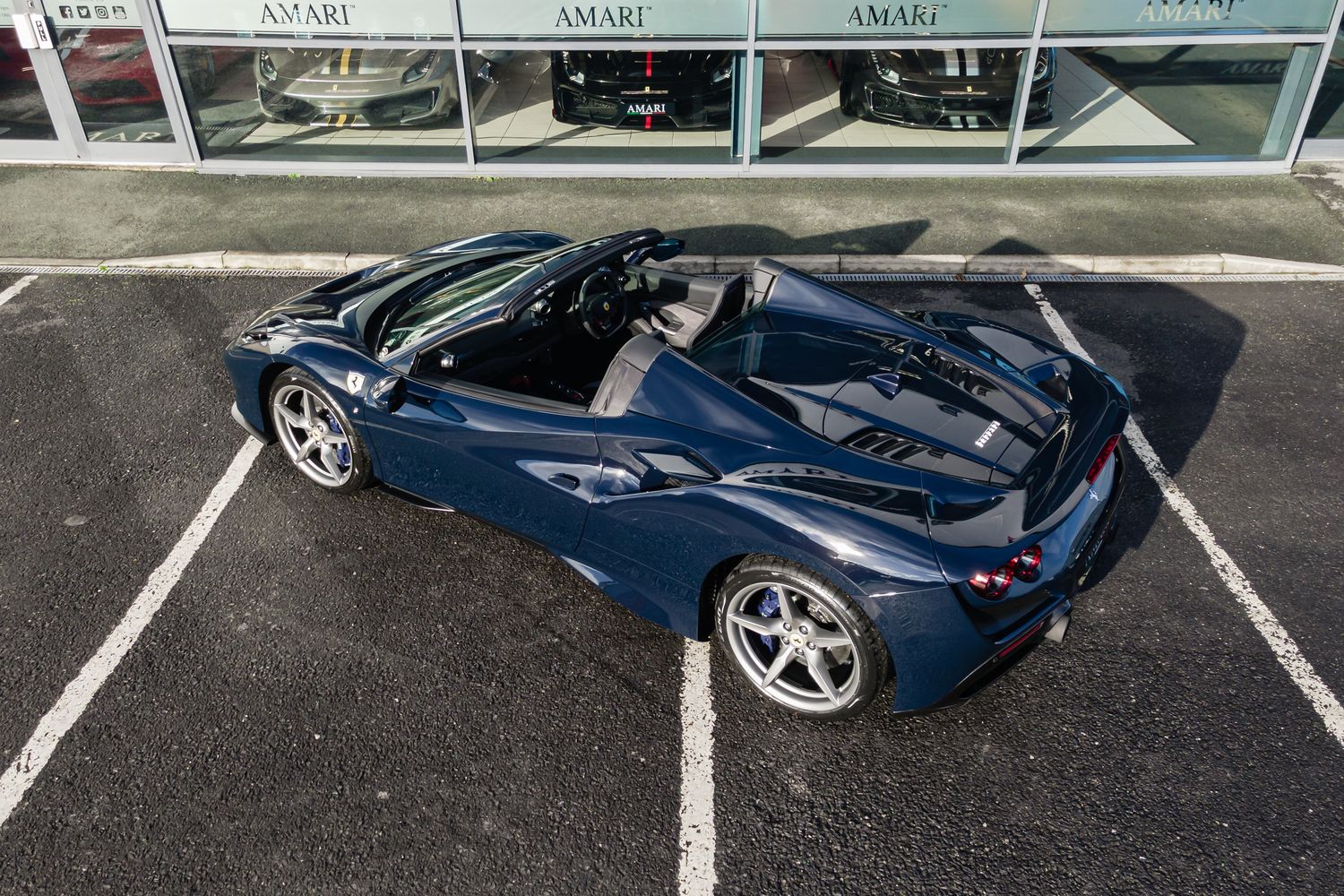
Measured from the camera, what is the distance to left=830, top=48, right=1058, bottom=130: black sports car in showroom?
880 centimetres

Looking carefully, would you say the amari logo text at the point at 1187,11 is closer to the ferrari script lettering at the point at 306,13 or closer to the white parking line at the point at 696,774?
the ferrari script lettering at the point at 306,13

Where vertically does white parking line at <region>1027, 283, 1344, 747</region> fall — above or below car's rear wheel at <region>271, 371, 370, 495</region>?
below

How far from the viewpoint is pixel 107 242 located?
8.12m

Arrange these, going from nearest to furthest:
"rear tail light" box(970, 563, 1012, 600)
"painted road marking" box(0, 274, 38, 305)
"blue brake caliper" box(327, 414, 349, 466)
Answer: "rear tail light" box(970, 563, 1012, 600) → "blue brake caliper" box(327, 414, 349, 466) → "painted road marking" box(0, 274, 38, 305)

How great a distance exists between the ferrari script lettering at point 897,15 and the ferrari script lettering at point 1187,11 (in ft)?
5.92

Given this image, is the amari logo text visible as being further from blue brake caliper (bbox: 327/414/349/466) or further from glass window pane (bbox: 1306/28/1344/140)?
blue brake caliper (bbox: 327/414/349/466)

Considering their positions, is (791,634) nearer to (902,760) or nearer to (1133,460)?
(902,760)

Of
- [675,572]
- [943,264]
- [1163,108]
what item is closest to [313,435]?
[675,572]

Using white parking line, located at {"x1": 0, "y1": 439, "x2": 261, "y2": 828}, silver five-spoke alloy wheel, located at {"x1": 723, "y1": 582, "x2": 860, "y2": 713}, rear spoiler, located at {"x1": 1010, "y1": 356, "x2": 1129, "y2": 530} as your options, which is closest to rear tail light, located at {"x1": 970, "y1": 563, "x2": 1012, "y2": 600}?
rear spoiler, located at {"x1": 1010, "y1": 356, "x2": 1129, "y2": 530}

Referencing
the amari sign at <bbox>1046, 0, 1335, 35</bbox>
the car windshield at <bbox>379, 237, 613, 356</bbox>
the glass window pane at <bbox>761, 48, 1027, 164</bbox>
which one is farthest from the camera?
the glass window pane at <bbox>761, 48, 1027, 164</bbox>

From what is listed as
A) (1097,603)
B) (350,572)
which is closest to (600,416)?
(350,572)

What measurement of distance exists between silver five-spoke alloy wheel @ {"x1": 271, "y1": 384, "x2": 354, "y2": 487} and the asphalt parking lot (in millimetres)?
174

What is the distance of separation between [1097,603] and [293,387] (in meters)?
4.04

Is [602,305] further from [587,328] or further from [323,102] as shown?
[323,102]
